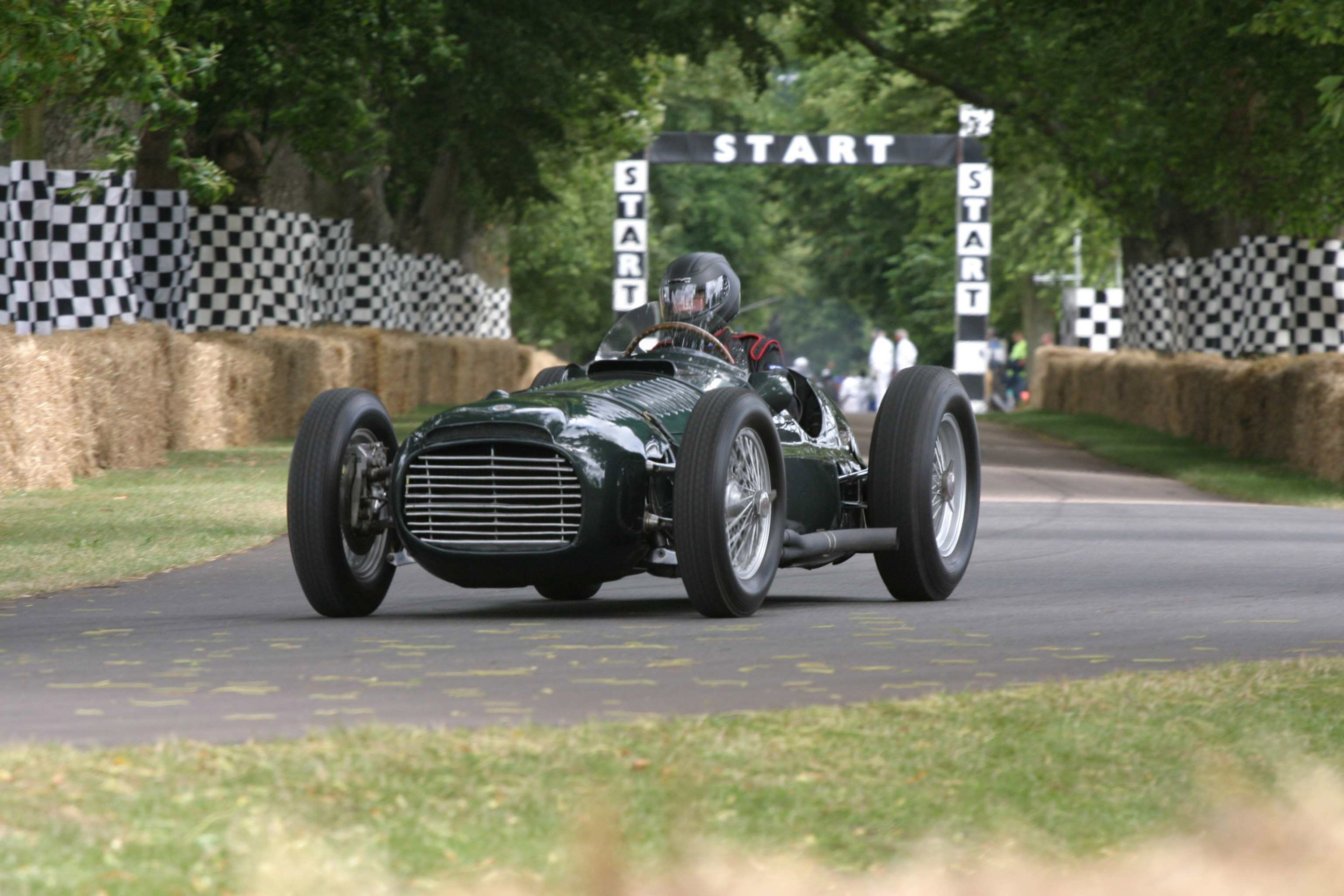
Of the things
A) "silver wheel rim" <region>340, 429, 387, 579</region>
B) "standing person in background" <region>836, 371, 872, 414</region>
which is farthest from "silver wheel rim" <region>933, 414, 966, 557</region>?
"standing person in background" <region>836, 371, 872, 414</region>

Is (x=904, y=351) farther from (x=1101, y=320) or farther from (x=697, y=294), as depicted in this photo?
(x=697, y=294)

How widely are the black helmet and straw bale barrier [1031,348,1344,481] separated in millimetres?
11311

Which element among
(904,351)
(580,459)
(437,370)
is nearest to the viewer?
(580,459)

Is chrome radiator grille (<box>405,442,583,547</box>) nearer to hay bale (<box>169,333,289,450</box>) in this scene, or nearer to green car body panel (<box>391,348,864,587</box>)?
green car body panel (<box>391,348,864,587</box>)

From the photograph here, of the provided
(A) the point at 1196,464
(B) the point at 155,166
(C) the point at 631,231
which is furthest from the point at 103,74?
(C) the point at 631,231

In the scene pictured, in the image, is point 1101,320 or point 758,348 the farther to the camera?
point 1101,320

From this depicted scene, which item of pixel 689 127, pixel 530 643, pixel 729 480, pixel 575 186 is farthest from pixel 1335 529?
pixel 689 127

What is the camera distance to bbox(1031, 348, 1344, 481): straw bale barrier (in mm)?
20906

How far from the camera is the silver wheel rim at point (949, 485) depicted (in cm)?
1068

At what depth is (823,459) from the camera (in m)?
10.2

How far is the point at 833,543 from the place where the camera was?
9578 mm

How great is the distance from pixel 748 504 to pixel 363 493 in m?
1.70

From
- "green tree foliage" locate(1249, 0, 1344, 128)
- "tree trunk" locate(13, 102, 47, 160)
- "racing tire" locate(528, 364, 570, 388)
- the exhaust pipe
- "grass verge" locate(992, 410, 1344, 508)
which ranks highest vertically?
"green tree foliage" locate(1249, 0, 1344, 128)

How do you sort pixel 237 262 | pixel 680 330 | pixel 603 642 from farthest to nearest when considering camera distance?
pixel 237 262
pixel 680 330
pixel 603 642
